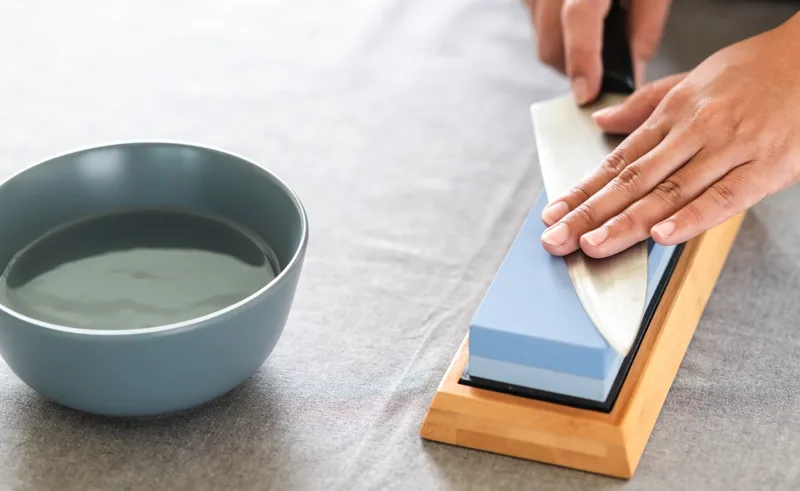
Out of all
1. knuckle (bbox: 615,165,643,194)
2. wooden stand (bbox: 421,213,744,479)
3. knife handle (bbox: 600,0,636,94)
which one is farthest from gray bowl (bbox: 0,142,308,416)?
knife handle (bbox: 600,0,636,94)

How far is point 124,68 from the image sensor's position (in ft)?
3.53

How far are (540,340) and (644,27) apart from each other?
454 millimetres

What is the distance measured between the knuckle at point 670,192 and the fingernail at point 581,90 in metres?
0.16

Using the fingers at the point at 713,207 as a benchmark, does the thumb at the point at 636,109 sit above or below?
above

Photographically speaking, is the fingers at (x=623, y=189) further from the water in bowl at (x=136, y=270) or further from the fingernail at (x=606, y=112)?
the water in bowl at (x=136, y=270)

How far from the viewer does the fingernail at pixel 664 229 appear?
2.19ft

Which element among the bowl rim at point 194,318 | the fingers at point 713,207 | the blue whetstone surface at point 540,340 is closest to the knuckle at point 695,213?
the fingers at point 713,207

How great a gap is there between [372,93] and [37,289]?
1.51 feet

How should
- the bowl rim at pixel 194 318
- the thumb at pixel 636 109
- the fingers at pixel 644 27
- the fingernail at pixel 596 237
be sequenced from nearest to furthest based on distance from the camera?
the bowl rim at pixel 194 318 → the fingernail at pixel 596 237 → the thumb at pixel 636 109 → the fingers at pixel 644 27

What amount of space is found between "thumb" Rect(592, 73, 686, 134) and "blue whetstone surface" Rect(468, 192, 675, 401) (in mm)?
194

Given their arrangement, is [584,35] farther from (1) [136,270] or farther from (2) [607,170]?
(1) [136,270]

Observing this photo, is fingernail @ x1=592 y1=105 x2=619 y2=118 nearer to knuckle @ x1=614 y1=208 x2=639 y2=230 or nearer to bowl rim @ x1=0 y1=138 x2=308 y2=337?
knuckle @ x1=614 y1=208 x2=639 y2=230

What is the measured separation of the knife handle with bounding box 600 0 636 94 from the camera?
2.86ft

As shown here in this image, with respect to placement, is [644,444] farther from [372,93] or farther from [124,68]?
[124,68]
